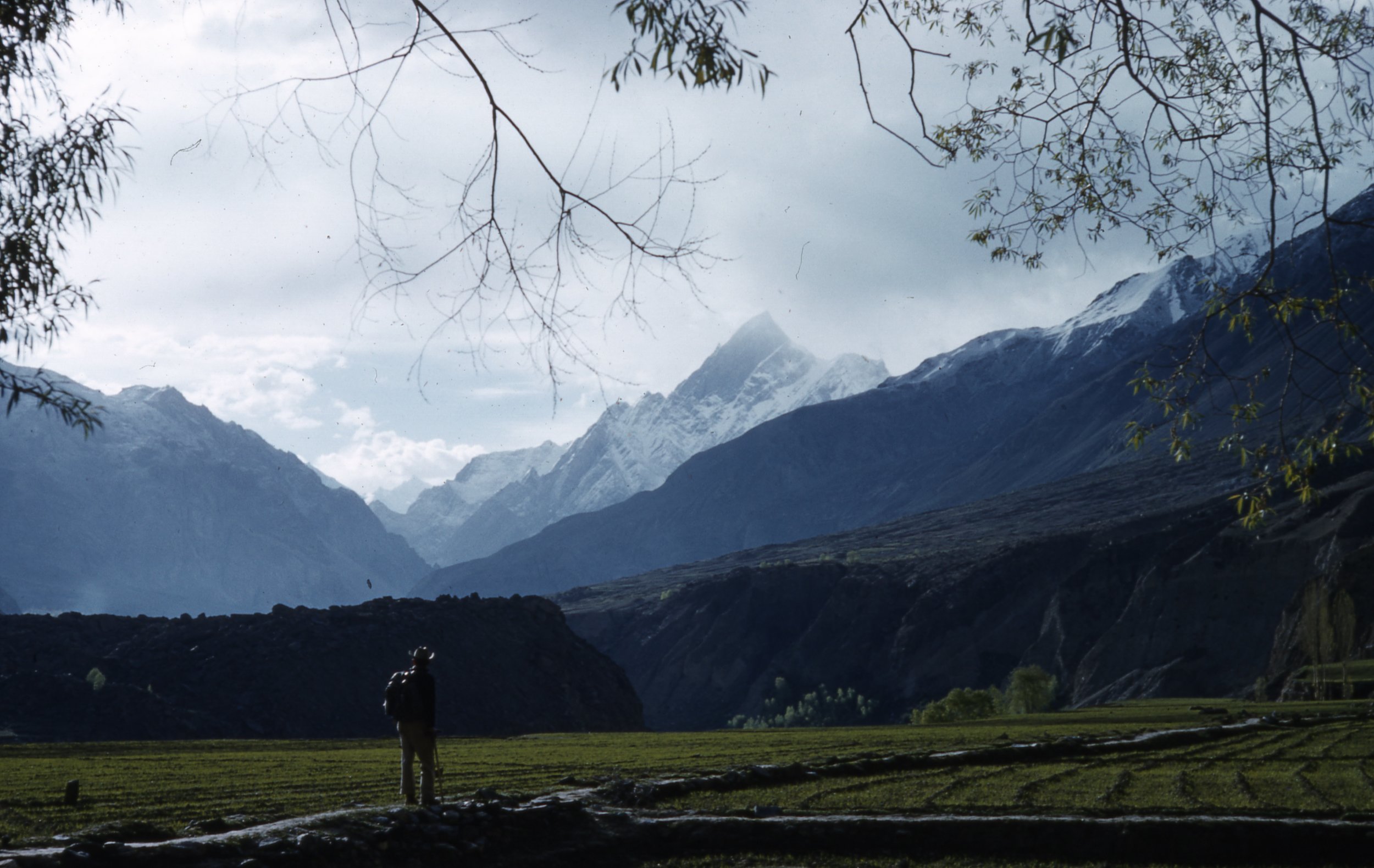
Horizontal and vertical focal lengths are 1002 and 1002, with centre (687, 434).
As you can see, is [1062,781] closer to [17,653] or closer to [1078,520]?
[17,653]

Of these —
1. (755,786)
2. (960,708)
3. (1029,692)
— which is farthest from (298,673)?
(755,786)

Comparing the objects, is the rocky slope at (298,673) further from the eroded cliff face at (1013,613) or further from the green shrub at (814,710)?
the eroded cliff face at (1013,613)

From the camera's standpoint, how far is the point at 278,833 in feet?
41.3

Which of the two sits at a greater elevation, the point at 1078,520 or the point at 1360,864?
the point at 1078,520

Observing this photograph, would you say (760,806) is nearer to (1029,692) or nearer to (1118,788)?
(1118,788)

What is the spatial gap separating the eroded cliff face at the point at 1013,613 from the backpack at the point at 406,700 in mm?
73232

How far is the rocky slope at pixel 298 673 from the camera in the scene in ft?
223

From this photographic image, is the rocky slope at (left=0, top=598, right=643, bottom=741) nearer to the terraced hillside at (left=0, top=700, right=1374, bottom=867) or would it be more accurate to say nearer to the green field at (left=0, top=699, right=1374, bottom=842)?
the green field at (left=0, top=699, right=1374, bottom=842)

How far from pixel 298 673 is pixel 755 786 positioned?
67577 millimetres

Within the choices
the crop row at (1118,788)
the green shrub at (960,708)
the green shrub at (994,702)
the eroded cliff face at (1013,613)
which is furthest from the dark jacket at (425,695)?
the eroded cliff face at (1013,613)

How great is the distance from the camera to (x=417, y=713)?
1519 centimetres

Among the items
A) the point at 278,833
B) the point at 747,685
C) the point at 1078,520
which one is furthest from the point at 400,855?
the point at 1078,520

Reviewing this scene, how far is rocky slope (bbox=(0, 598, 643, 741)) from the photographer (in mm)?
68062

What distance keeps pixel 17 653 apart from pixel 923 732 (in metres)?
66.5
